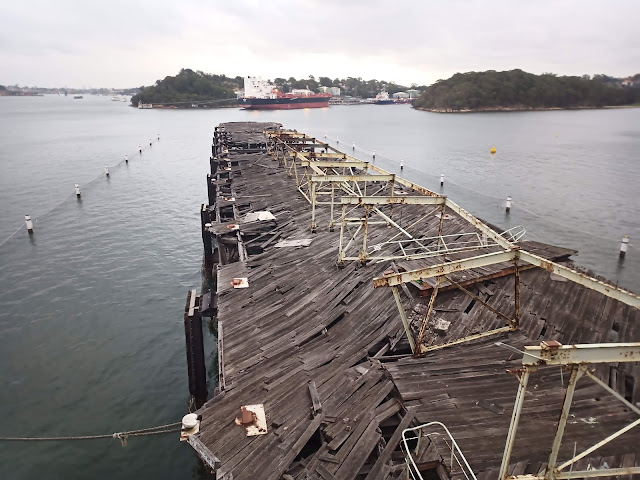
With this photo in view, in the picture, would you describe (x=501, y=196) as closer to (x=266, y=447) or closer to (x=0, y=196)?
(x=266, y=447)

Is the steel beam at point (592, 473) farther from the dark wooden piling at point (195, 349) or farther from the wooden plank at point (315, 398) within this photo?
the dark wooden piling at point (195, 349)

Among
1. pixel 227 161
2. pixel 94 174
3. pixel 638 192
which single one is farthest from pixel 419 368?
pixel 94 174

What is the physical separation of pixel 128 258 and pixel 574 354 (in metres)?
33.9

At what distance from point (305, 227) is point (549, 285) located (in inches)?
528

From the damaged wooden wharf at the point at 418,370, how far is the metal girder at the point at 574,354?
0.08 feet

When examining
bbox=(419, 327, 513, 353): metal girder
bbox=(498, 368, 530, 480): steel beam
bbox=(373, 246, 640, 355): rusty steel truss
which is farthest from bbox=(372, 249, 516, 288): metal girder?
bbox=(498, 368, 530, 480): steel beam

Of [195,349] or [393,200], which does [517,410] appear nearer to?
[393,200]

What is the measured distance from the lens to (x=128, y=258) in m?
34.2

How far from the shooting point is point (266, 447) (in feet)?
33.4

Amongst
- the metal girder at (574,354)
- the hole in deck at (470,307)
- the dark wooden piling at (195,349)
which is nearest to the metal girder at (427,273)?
the hole in deck at (470,307)

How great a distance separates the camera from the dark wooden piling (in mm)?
16828

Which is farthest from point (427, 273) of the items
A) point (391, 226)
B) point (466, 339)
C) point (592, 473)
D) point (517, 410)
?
point (391, 226)

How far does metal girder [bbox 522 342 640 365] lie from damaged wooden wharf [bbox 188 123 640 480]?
3 cm

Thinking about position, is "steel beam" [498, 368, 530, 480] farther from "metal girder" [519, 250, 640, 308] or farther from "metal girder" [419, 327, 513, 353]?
"metal girder" [419, 327, 513, 353]
